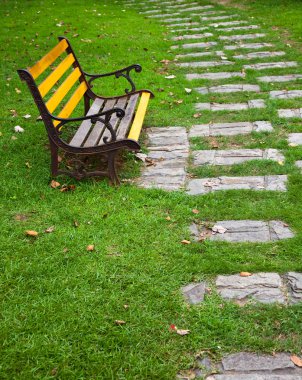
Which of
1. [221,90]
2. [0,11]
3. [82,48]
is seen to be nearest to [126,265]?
[221,90]

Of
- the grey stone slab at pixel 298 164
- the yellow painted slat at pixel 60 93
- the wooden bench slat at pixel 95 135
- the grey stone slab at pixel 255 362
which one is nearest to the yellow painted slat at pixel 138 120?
the wooden bench slat at pixel 95 135

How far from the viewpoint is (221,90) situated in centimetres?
695

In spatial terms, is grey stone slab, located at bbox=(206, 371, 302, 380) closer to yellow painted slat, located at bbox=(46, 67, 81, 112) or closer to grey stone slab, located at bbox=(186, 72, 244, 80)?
yellow painted slat, located at bbox=(46, 67, 81, 112)

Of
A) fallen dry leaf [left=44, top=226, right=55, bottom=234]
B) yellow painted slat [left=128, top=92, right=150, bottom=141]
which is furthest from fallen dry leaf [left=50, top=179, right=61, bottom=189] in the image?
yellow painted slat [left=128, top=92, right=150, bottom=141]

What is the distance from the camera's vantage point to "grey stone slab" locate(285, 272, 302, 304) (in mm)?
3224

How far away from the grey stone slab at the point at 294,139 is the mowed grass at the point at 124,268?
13 centimetres

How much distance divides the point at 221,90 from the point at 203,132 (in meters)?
1.47

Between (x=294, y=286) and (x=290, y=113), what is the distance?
3233 mm

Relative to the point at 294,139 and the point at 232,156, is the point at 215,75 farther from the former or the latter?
the point at 232,156

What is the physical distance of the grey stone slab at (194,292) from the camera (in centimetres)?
328

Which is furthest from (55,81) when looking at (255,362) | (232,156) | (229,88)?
(255,362)

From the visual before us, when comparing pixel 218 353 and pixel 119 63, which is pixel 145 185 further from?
pixel 119 63

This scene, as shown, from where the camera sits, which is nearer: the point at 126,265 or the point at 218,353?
the point at 218,353

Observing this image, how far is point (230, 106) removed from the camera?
6.39 m
